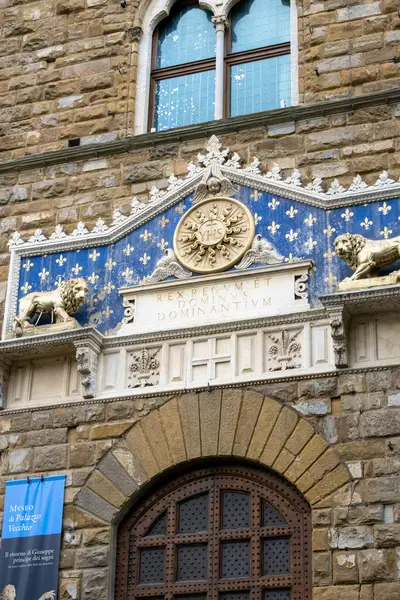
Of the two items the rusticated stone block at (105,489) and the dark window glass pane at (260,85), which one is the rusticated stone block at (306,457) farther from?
the dark window glass pane at (260,85)

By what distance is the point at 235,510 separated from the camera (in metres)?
12.1

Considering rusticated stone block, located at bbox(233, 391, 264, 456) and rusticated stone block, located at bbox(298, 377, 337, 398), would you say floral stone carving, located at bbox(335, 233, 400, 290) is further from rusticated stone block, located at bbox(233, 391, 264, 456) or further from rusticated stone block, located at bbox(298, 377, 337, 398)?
rusticated stone block, located at bbox(233, 391, 264, 456)

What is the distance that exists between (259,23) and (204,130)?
1935mm

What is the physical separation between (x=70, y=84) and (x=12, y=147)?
1094 mm

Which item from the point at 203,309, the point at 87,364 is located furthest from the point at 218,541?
→ the point at 203,309

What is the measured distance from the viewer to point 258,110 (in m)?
14.4

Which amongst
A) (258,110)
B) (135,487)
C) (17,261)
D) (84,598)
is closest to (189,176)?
(258,110)

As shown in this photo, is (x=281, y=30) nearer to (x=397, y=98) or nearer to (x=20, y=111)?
(x=397, y=98)

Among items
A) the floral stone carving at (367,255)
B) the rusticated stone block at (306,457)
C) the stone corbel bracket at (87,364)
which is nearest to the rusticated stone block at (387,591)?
the rusticated stone block at (306,457)

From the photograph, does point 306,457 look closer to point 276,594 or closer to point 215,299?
point 276,594

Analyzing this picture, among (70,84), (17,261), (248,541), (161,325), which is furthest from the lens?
(70,84)

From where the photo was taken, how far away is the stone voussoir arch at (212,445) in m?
11.8

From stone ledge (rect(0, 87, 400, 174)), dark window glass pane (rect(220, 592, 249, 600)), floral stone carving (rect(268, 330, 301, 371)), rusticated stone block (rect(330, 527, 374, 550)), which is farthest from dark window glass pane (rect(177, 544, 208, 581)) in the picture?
stone ledge (rect(0, 87, 400, 174))

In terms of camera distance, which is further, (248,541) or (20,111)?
(20,111)
